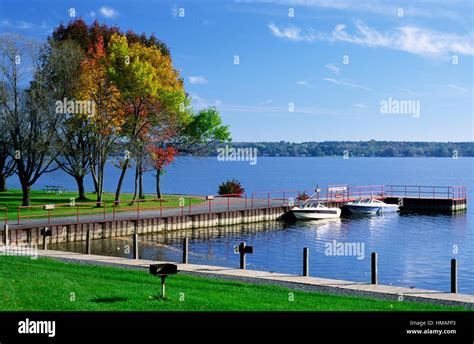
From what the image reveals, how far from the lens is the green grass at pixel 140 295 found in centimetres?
1518

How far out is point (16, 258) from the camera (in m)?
24.3

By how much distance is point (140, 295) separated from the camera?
54.6ft

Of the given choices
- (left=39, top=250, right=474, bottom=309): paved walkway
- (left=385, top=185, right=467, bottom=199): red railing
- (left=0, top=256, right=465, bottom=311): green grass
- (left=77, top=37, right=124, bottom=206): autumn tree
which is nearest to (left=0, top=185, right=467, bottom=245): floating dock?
(left=77, top=37, right=124, bottom=206): autumn tree

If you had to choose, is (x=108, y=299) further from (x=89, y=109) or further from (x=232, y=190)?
(x=232, y=190)

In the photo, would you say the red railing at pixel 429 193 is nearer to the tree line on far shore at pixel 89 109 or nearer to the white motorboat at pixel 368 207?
the white motorboat at pixel 368 207

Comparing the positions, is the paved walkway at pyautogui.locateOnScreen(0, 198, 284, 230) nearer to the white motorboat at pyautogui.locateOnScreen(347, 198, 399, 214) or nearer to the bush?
the bush

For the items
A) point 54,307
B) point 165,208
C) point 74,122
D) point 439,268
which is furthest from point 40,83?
point 54,307

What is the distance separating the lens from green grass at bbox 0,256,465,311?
1518 centimetres

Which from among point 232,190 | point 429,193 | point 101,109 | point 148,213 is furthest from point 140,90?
point 429,193

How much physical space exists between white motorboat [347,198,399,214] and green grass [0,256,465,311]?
45.0 meters

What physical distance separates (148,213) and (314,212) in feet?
55.0

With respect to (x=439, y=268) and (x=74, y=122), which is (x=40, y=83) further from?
(x=439, y=268)

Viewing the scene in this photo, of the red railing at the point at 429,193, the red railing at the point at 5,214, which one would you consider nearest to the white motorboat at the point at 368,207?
the red railing at the point at 429,193

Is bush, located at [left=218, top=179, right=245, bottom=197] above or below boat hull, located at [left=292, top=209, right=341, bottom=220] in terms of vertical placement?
above
